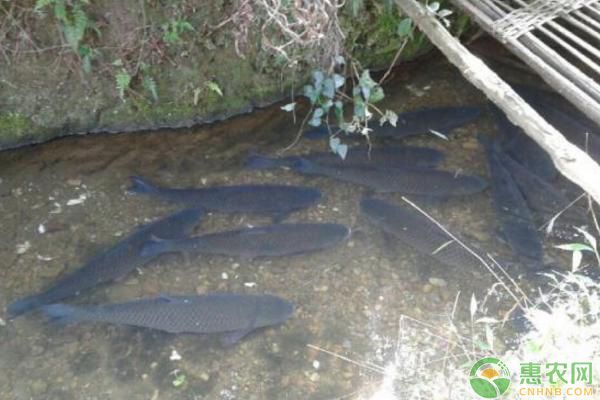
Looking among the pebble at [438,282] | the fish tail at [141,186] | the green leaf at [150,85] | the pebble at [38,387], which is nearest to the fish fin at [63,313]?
the pebble at [38,387]

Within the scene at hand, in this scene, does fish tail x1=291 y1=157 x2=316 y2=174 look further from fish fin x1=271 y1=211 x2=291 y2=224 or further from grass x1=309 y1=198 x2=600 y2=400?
grass x1=309 y1=198 x2=600 y2=400

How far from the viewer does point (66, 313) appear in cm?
347

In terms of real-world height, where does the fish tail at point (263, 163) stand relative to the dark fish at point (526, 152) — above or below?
above

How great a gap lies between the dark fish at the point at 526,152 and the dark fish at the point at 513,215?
0.14 metres

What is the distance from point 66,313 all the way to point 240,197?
51.3 inches

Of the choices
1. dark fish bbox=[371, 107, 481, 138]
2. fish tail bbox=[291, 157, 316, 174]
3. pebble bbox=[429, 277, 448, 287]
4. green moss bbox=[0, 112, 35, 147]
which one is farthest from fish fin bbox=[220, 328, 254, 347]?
green moss bbox=[0, 112, 35, 147]

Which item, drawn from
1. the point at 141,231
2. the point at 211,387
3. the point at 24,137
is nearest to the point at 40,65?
the point at 24,137

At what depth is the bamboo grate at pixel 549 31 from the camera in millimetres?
3783

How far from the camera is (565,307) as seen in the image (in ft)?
11.3

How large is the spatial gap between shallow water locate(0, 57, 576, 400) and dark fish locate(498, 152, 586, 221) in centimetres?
27

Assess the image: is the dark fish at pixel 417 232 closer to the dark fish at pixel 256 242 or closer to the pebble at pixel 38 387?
the dark fish at pixel 256 242

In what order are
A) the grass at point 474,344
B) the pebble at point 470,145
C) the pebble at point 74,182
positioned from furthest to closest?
the pebble at point 470,145 → the pebble at point 74,182 → the grass at point 474,344

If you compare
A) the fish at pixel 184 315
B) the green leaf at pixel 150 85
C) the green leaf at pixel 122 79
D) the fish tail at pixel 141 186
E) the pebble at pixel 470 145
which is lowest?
the fish at pixel 184 315

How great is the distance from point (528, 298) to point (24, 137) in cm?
352
